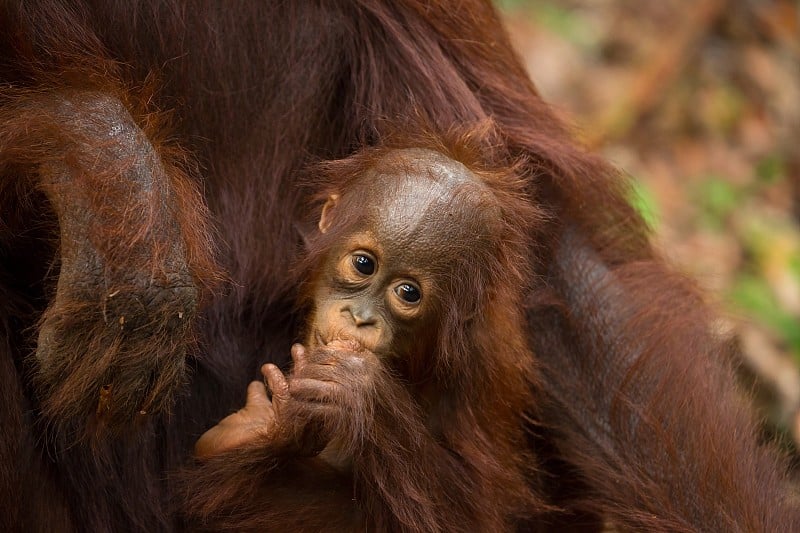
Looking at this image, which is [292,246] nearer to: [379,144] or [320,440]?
[379,144]

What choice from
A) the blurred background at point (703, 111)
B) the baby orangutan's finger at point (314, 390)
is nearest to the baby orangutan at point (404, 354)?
the baby orangutan's finger at point (314, 390)

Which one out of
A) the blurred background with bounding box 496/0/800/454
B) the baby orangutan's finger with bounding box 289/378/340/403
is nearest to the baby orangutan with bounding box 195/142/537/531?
the baby orangutan's finger with bounding box 289/378/340/403

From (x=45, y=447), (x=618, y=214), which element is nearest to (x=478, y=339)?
(x=618, y=214)

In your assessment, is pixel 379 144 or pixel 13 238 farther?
pixel 379 144

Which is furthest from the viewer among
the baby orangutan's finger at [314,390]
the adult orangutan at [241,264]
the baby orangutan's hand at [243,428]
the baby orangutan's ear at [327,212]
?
the baby orangutan's ear at [327,212]

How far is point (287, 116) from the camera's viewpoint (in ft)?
10.8

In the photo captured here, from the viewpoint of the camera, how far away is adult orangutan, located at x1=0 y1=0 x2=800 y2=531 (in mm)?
2463

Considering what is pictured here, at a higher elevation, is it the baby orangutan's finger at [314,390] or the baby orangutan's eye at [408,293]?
the baby orangutan's eye at [408,293]

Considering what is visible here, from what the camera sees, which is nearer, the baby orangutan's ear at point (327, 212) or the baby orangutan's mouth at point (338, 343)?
the baby orangutan's mouth at point (338, 343)

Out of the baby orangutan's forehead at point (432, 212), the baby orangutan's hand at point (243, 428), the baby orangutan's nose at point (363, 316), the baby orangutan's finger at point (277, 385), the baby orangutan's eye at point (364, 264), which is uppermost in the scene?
the baby orangutan's forehead at point (432, 212)

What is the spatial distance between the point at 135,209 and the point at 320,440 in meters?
0.73

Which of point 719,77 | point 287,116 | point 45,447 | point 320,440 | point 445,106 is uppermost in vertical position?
point 719,77

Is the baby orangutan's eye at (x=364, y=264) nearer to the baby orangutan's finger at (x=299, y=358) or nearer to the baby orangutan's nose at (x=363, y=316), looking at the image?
the baby orangutan's nose at (x=363, y=316)

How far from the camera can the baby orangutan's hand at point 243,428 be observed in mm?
2816
